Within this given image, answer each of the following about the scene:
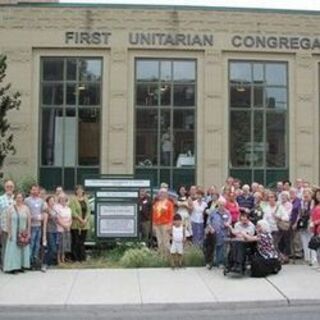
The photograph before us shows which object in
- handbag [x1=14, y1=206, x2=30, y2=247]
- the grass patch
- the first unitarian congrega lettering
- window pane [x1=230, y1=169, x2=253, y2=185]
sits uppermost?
the first unitarian congrega lettering

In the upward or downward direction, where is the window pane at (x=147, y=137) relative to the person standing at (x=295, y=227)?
upward

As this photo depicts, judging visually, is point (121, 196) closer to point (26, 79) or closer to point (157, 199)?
point (157, 199)

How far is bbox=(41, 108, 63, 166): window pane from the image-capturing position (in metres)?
29.6

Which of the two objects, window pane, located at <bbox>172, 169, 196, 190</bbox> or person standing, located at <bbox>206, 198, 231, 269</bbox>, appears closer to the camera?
person standing, located at <bbox>206, 198, 231, 269</bbox>

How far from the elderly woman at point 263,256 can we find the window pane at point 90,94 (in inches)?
619

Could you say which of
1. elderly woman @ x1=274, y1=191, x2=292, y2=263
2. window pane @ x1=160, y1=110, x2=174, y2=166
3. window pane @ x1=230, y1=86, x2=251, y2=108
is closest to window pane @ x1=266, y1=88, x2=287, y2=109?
window pane @ x1=230, y1=86, x2=251, y2=108

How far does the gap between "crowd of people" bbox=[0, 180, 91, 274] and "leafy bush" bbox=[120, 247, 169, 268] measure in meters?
1.17

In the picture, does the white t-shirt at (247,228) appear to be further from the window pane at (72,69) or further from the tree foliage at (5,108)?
the window pane at (72,69)

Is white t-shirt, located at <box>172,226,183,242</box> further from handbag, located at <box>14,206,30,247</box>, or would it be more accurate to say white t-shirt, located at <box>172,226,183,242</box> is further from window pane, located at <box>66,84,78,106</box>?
window pane, located at <box>66,84,78,106</box>

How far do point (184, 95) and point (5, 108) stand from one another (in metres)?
7.21

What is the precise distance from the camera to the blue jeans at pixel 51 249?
16.2m

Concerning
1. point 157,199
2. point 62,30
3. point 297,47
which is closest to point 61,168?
point 62,30

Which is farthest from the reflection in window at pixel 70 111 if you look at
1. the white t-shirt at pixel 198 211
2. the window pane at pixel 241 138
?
the white t-shirt at pixel 198 211

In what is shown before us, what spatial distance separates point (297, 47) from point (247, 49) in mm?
2083
